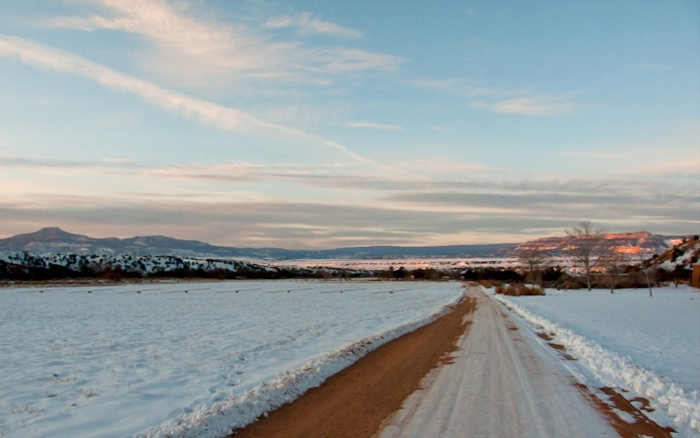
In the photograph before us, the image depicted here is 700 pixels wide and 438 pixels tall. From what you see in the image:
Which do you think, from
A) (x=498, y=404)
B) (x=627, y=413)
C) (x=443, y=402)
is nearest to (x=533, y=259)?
(x=627, y=413)

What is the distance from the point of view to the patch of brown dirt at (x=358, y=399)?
→ 6629 mm

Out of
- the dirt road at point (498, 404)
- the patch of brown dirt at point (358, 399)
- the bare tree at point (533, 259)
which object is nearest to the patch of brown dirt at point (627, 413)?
the dirt road at point (498, 404)

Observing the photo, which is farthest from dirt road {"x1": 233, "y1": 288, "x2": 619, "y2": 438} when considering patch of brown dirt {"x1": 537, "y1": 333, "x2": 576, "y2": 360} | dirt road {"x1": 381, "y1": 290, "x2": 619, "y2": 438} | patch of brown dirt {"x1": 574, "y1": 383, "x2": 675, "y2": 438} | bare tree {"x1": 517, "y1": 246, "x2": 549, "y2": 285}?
bare tree {"x1": 517, "y1": 246, "x2": 549, "y2": 285}

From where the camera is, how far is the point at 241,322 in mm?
23328

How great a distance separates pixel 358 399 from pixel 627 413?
4080mm

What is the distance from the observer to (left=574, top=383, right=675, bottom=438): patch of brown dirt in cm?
650

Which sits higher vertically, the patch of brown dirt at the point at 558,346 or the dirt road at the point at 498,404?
the dirt road at the point at 498,404

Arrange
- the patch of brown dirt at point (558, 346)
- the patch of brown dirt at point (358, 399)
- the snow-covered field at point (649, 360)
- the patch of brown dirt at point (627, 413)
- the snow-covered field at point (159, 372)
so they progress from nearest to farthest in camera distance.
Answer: the patch of brown dirt at point (627, 413) < the patch of brown dirt at point (358, 399) < the snow-covered field at point (159, 372) < the snow-covered field at point (649, 360) < the patch of brown dirt at point (558, 346)

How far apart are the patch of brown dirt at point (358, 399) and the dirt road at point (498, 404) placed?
0.33 meters

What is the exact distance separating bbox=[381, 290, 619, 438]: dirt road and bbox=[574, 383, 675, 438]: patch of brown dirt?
0.16 m

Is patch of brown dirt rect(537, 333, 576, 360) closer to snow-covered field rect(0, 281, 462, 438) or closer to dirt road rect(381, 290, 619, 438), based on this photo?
dirt road rect(381, 290, 619, 438)

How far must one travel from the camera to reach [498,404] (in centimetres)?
786

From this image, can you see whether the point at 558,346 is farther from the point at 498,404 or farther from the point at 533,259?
the point at 533,259

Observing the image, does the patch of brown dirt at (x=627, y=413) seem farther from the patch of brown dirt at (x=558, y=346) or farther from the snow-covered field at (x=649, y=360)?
the patch of brown dirt at (x=558, y=346)
